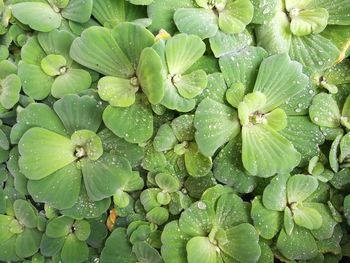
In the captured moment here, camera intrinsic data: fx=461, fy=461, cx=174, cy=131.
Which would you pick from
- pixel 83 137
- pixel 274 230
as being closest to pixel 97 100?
pixel 83 137

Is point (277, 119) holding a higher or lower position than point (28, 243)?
higher

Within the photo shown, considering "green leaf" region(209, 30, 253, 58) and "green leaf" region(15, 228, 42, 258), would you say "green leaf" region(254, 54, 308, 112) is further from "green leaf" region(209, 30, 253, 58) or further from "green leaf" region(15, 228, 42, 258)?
"green leaf" region(15, 228, 42, 258)

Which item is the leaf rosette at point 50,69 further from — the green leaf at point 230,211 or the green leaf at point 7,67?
the green leaf at point 230,211

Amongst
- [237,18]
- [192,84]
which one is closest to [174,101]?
[192,84]

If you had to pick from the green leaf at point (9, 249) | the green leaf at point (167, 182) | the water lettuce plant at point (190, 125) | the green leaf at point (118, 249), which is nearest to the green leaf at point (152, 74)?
the water lettuce plant at point (190, 125)

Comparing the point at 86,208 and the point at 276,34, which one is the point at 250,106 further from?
the point at 86,208

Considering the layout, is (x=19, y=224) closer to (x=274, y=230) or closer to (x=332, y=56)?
(x=274, y=230)

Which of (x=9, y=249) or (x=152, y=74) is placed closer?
(x=152, y=74)
